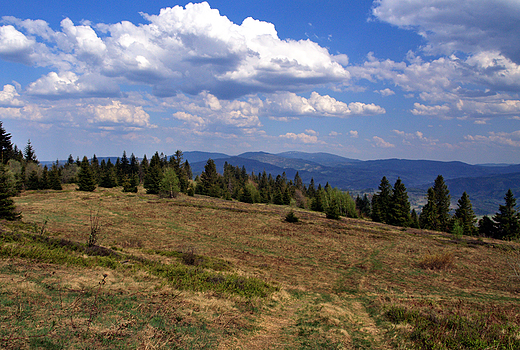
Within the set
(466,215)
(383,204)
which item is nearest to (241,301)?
(383,204)

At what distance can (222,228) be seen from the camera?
35438 mm

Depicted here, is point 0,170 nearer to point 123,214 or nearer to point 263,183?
point 123,214

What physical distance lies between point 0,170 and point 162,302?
1267 inches

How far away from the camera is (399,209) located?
66062 mm

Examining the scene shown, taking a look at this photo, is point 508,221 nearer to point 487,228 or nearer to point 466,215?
point 487,228

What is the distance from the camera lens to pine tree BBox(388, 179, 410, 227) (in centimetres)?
6519

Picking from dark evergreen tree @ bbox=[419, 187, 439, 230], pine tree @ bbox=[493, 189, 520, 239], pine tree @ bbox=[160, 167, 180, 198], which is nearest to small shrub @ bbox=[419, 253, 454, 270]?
dark evergreen tree @ bbox=[419, 187, 439, 230]

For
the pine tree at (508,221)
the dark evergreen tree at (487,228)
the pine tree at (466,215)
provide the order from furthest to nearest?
the dark evergreen tree at (487,228) < the pine tree at (466,215) < the pine tree at (508,221)

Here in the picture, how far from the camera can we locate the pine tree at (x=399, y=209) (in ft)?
214

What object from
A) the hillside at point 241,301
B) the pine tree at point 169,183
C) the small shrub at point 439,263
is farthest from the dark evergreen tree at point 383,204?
the pine tree at point 169,183

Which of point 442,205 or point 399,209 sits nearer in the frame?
point 399,209

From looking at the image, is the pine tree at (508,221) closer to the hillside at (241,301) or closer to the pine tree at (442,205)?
the pine tree at (442,205)

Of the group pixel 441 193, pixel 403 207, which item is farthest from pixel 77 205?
pixel 441 193

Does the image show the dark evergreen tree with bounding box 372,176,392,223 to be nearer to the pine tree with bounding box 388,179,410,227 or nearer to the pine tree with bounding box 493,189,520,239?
the pine tree with bounding box 388,179,410,227
